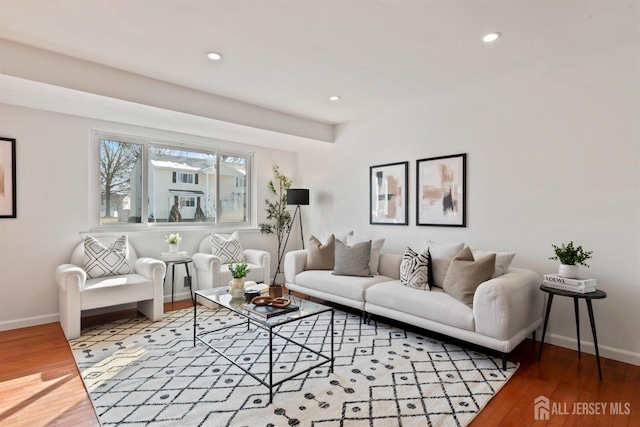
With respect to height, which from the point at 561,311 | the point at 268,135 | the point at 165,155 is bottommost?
the point at 561,311

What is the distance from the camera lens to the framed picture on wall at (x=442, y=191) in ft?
12.3

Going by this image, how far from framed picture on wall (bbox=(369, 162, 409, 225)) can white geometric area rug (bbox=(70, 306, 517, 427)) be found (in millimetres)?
1571

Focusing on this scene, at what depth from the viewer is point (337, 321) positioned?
366 centimetres

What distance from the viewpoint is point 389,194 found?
448 centimetres

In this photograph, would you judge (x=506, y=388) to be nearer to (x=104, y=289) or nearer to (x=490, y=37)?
(x=490, y=37)

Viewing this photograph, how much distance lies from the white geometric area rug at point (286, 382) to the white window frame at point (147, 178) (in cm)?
149

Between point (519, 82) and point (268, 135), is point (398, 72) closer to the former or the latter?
point (519, 82)

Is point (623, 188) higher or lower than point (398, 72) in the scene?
lower

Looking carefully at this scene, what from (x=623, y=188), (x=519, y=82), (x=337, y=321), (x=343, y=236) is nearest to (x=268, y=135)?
(x=343, y=236)

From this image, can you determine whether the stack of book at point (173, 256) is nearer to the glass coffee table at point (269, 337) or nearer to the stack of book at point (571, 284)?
the glass coffee table at point (269, 337)

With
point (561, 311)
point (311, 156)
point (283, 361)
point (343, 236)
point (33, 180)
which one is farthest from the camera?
point (311, 156)

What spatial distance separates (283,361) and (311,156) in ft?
12.0

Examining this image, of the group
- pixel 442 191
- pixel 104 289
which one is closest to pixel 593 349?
pixel 442 191

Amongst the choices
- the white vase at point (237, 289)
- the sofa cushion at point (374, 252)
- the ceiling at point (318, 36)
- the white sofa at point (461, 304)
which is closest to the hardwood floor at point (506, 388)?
the white sofa at point (461, 304)
